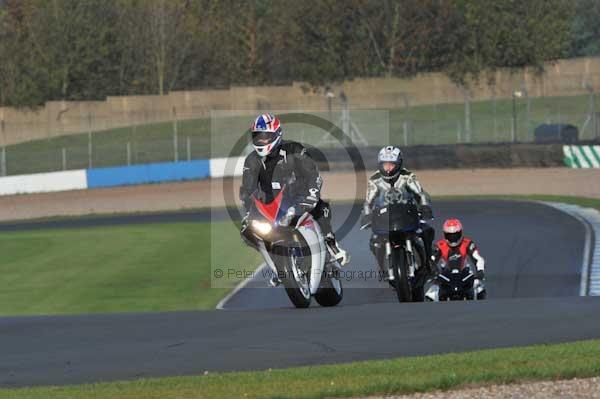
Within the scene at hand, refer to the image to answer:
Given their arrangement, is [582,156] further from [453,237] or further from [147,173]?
[453,237]

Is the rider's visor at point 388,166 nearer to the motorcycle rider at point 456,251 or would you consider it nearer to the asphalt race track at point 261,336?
the motorcycle rider at point 456,251

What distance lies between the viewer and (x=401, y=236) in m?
13.8

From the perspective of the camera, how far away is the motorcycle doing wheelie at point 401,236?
45.4ft

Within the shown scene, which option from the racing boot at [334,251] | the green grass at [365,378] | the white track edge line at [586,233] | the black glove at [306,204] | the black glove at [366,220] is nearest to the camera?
the green grass at [365,378]

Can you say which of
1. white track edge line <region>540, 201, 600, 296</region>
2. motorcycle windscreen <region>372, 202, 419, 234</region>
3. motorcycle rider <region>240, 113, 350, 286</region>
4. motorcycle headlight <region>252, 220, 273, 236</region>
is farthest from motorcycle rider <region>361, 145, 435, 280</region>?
white track edge line <region>540, 201, 600, 296</region>

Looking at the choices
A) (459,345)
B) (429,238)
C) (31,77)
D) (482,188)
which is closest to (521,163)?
(482,188)

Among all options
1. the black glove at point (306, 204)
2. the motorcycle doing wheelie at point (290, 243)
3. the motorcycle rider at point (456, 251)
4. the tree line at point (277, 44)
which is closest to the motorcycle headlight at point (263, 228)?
the motorcycle doing wheelie at point (290, 243)

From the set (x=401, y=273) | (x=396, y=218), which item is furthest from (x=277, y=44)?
(x=401, y=273)

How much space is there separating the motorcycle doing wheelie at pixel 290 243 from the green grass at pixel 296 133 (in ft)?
110

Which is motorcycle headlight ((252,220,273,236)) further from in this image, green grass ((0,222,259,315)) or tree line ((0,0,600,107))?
tree line ((0,0,600,107))

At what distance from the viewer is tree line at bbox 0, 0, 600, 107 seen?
2749 inches

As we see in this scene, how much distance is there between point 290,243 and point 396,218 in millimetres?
1831

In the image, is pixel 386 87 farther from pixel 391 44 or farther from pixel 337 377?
pixel 337 377

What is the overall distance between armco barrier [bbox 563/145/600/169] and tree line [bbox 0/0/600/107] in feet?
93.4
